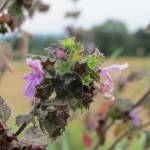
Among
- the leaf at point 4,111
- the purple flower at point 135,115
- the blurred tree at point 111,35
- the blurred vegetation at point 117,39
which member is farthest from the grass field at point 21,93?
the blurred tree at point 111,35

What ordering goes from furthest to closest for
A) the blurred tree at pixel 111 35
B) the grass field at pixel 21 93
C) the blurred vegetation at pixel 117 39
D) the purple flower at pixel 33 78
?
the blurred tree at pixel 111 35 < the blurred vegetation at pixel 117 39 < the grass field at pixel 21 93 < the purple flower at pixel 33 78

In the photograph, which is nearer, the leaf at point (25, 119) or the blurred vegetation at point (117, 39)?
the leaf at point (25, 119)

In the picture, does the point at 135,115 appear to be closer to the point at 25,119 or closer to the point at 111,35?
the point at 25,119

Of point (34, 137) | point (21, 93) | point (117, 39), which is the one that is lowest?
point (117, 39)

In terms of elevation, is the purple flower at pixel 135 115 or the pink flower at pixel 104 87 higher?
the pink flower at pixel 104 87

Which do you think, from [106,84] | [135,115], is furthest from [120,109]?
[106,84]

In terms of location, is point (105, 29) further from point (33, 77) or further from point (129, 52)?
point (33, 77)

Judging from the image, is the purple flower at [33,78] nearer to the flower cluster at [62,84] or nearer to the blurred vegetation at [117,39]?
the flower cluster at [62,84]

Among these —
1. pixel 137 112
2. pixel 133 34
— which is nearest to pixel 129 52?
pixel 133 34

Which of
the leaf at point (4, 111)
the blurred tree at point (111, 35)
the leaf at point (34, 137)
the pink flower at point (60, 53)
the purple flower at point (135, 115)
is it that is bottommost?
the blurred tree at point (111, 35)

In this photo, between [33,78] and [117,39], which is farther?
[117,39]

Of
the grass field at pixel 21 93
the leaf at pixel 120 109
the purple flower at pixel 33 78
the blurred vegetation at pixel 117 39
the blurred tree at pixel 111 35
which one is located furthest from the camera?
the blurred tree at pixel 111 35
